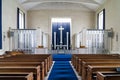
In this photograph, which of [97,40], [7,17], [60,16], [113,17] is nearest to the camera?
[7,17]

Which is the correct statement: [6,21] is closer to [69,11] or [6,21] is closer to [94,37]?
[94,37]

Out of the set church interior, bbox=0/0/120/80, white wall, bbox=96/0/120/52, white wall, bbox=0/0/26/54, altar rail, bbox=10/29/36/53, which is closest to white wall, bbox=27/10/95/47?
church interior, bbox=0/0/120/80

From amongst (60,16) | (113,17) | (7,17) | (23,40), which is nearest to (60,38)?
(60,16)

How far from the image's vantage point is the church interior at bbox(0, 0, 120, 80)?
16.8ft

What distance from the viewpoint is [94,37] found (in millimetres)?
12336

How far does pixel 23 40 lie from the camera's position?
13.0m

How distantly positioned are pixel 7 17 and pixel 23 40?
8.89 ft

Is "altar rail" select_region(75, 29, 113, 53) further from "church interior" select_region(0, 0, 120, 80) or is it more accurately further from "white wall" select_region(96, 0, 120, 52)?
"white wall" select_region(96, 0, 120, 52)

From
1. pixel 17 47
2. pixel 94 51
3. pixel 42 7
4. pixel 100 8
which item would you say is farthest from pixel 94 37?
pixel 42 7

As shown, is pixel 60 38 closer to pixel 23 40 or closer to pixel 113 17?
pixel 23 40

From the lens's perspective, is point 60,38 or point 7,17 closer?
point 7,17

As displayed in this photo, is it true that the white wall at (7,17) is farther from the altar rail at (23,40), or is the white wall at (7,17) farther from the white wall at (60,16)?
the white wall at (60,16)

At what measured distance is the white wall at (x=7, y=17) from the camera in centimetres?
993

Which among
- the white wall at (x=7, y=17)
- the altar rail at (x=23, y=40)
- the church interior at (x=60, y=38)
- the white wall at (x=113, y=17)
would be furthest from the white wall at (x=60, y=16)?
the white wall at (x=7, y=17)
